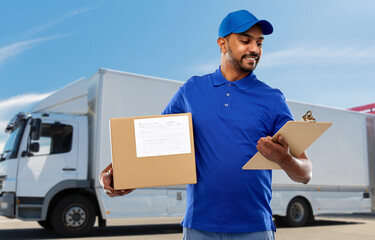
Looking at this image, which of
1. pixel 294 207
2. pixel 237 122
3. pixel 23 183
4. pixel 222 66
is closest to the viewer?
pixel 237 122

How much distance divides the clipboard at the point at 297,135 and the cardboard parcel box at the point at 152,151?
1.01ft

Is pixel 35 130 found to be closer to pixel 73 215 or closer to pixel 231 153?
pixel 73 215

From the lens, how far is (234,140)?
1.88 meters

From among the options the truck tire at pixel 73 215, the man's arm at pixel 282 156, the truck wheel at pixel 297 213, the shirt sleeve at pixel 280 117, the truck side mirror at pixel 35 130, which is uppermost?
the truck side mirror at pixel 35 130

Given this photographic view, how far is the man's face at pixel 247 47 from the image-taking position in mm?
1955

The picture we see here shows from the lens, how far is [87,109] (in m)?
9.08

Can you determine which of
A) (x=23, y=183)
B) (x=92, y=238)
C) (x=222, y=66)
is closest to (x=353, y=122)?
(x=92, y=238)

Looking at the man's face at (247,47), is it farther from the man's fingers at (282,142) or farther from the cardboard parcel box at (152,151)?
the man's fingers at (282,142)

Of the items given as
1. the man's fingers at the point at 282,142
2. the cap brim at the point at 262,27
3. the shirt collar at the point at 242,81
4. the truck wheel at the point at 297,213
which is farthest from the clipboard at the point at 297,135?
the truck wheel at the point at 297,213

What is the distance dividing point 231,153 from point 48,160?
7.19 metres

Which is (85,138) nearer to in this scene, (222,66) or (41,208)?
(41,208)

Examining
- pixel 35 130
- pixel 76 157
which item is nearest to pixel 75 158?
pixel 76 157

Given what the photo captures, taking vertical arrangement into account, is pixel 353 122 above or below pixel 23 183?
above

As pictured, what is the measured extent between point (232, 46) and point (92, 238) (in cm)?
716
